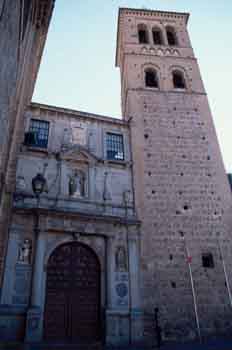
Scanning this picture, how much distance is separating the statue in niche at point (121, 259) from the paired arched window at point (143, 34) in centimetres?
1436

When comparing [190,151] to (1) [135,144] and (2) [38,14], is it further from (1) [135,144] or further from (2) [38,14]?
(2) [38,14]

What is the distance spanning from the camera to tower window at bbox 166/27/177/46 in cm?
2059

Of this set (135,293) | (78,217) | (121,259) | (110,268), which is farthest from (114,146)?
(135,293)

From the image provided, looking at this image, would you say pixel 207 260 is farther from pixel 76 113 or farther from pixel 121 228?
pixel 76 113

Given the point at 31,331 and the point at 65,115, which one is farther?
the point at 65,115

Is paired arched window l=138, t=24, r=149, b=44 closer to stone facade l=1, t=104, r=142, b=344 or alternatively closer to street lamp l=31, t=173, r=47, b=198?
stone facade l=1, t=104, r=142, b=344

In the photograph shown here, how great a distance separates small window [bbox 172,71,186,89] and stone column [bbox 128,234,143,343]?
10.00 metres

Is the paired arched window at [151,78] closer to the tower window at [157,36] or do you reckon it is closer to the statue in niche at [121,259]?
the tower window at [157,36]

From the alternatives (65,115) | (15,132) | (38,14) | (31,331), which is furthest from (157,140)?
(31,331)

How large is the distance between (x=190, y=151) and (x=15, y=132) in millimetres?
7907

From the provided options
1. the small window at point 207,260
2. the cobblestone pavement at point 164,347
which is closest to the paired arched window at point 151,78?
the small window at point 207,260

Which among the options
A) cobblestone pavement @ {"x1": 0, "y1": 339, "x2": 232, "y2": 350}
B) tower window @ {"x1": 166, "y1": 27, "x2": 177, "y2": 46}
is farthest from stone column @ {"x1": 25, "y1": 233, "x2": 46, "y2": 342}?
tower window @ {"x1": 166, "y1": 27, "x2": 177, "y2": 46}

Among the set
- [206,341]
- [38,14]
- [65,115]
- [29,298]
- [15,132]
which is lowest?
[206,341]

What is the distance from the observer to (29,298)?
31.1 ft
